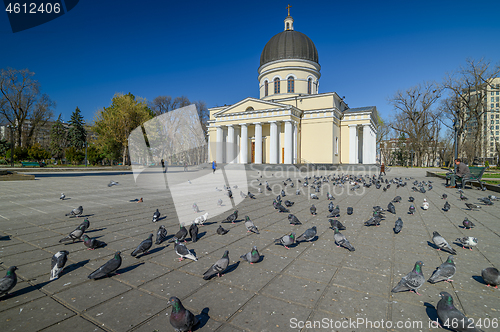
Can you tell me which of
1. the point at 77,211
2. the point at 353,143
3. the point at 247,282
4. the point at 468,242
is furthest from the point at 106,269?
the point at 353,143

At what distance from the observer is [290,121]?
37.9m

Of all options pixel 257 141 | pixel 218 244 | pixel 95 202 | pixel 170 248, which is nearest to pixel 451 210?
pixel 218 244

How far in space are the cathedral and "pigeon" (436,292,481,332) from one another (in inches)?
1437

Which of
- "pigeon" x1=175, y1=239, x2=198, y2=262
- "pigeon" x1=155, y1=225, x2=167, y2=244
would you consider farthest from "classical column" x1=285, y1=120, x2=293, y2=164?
"pigeon" x1=175, y1=239, x2=198, y2=262

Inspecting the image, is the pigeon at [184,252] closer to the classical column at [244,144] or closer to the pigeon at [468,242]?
the pigeon at [468,242]

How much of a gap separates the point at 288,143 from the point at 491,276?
35666 mm

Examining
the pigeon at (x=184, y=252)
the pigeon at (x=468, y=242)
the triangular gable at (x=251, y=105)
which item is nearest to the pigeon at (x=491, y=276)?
the pigeon at (x=468, y=242)

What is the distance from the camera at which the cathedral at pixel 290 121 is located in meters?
39.5

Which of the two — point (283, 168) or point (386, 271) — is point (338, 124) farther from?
point (386, 271)

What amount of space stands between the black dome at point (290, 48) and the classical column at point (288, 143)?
50.2 ft

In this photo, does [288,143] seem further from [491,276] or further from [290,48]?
[491,276]

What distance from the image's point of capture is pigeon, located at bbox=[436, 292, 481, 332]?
2.24 m

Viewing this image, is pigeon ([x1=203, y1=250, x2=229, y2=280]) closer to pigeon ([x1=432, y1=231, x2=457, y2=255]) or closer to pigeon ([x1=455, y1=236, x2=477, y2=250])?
pigeon ([x1=432, y1=231, x2=457, y2=255])

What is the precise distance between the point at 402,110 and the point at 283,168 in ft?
112
